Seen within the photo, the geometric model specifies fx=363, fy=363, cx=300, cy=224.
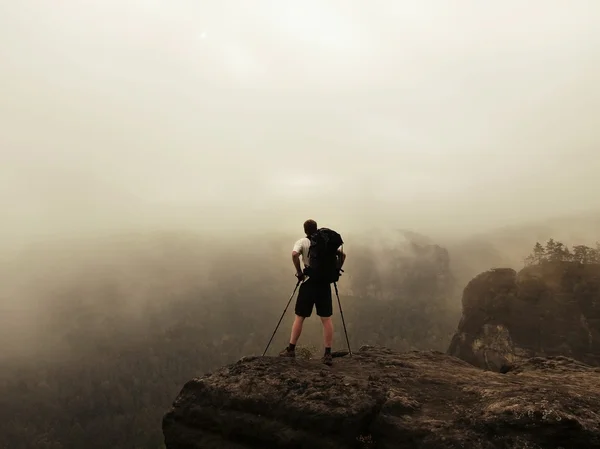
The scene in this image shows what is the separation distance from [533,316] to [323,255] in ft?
344

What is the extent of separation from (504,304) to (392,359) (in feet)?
Answer: 339

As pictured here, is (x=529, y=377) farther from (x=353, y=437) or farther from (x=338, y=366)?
(x=353, y=437)

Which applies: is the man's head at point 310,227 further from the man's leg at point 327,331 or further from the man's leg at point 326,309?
the man's leg at point 327,331

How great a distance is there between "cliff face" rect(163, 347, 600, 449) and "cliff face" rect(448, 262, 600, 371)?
89167 mm

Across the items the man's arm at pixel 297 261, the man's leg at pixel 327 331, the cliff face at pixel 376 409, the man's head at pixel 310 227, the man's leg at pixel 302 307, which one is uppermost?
the man's head at pixel 310 227

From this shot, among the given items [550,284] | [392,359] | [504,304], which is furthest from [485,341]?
[392,359]

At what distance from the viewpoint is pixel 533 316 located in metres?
93.9

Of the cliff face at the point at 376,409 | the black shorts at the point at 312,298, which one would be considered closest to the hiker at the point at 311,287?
the black shorts at the point at 312,298

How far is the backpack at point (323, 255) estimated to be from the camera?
10.9 m

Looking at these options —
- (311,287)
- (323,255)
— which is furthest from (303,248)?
(311,287)

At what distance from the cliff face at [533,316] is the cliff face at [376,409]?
89.2 metres

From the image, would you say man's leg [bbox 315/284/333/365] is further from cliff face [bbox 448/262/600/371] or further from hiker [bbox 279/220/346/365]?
cliff face [bbox 448/262/600/371]

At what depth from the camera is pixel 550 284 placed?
318ft

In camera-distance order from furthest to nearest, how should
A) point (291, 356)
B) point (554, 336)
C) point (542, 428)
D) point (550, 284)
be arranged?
point (550, 284)
point (554, 336)
point (291, 356)
point (542, 428)
